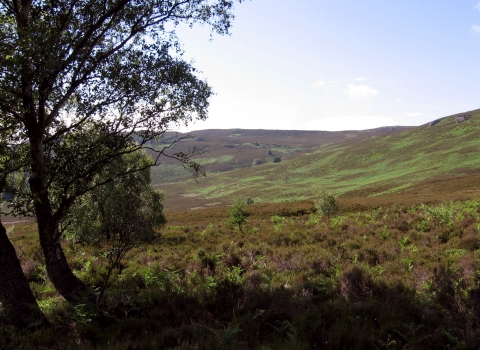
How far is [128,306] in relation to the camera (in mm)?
7086

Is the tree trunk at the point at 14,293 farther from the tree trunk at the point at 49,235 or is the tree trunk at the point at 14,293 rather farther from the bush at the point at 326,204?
the bush at the point at 326,204

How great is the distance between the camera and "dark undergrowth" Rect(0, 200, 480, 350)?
5.38m

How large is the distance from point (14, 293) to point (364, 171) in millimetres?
120538

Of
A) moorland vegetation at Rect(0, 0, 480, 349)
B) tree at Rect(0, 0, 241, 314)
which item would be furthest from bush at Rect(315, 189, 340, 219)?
tree at Rect(0, 0, 241, 314)

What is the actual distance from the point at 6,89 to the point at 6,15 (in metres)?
2.06

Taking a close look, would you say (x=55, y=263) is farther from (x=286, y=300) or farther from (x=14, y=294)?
(x=286, y=300)

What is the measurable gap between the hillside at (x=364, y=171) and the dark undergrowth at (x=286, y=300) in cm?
6783

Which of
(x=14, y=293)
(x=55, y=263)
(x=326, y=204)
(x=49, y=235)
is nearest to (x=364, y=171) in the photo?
(x=326, y=204)

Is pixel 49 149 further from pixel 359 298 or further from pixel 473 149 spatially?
pixel 473 149

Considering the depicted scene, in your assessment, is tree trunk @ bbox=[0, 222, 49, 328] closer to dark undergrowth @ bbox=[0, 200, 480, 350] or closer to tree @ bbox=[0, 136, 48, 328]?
A: tree @ bbox=[0, 136, 48, 328]

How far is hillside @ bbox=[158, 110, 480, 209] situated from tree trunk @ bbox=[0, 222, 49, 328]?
74.9m

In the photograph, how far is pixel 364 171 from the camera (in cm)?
11525

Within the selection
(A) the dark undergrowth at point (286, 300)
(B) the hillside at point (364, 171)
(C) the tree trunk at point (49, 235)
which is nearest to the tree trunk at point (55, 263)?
(C) the tree trunk at point (49, 235)

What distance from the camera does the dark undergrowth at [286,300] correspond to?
17.6ft
